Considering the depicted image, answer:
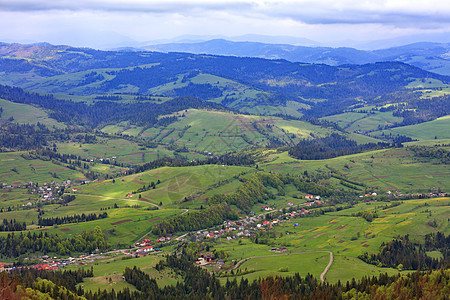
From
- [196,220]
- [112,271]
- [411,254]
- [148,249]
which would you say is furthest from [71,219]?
[411,254]

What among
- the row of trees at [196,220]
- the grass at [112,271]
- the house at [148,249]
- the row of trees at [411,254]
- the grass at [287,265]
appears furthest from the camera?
the row of trees at [196,220]

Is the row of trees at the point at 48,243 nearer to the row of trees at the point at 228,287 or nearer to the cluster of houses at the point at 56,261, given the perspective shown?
the cluster of houses at the point at 56,261

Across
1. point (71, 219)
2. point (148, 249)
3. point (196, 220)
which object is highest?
point (196, 220)

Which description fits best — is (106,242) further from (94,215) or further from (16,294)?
(16,294)

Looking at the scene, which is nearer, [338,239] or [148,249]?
[148,249]

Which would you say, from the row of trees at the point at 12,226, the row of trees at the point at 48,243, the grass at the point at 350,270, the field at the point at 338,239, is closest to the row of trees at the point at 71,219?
the row of trees at the point at 12,226

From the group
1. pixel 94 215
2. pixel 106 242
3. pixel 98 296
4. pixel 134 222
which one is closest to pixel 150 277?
pixel 98 296

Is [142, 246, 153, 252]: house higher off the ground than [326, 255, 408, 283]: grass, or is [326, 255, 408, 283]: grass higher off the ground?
[326, 255, 408, 283]: grass

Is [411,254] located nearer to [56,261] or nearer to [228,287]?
[228,287]

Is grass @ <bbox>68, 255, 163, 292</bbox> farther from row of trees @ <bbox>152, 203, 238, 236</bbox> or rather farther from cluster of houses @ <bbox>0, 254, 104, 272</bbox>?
row of trees @ <bbox>152, 203, 238, 236</bbox>

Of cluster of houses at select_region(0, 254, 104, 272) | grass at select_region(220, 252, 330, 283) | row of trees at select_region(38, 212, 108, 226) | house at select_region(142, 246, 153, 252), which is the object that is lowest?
house at select_region(142, 246, 153, 252)

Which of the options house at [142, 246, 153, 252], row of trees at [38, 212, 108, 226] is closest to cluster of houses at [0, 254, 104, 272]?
house at [142, 246, 153, 252]
